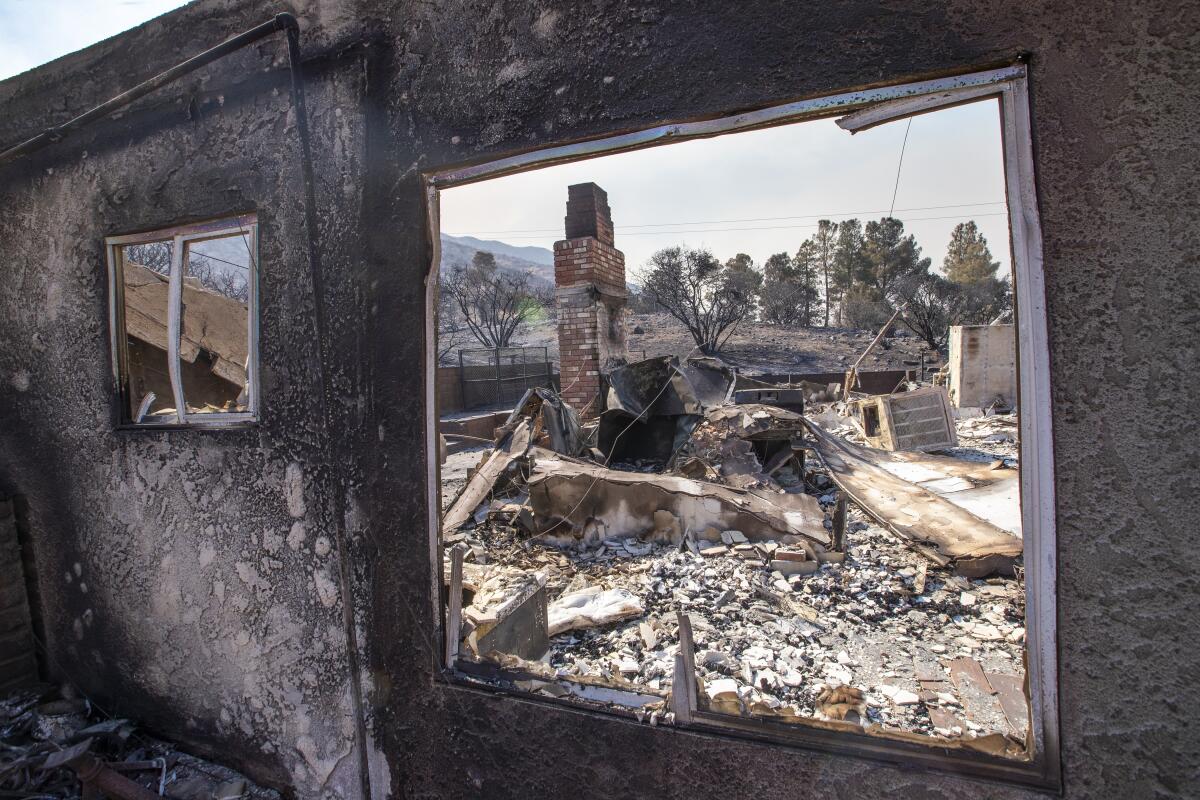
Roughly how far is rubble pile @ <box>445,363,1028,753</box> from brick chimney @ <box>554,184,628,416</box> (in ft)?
7.72

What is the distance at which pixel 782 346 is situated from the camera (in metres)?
25.9

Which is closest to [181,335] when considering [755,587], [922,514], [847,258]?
[755,587]

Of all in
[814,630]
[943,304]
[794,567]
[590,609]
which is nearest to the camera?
[814,630]

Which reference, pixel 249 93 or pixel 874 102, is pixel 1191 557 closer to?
pixel 874 102

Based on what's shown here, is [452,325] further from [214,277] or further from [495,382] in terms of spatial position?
[495,382]

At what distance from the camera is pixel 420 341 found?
1.96 metres

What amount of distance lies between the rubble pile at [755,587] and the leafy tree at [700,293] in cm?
2009

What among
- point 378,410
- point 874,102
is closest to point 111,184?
point 378,410

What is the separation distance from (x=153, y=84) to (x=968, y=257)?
45998 mm

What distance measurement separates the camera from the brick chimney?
8516mm

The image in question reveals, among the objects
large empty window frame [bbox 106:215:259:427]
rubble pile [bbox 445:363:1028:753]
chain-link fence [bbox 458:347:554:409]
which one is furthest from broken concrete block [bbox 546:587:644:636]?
chain-link fence [bbox 458:347:554:409]

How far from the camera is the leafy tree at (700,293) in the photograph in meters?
26.3

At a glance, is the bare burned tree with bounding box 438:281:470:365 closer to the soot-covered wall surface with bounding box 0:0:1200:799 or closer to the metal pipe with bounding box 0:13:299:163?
the metal pipe with bounding box 0:13:299:163

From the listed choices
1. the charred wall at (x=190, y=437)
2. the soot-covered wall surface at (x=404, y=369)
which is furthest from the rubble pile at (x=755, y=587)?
the charred wall at (x=190, y=437)
